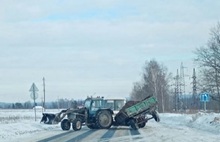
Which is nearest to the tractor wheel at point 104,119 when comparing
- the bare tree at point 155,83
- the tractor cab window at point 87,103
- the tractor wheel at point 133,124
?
the tractor cab window at point 87,103

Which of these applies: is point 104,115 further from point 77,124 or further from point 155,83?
point 155,83

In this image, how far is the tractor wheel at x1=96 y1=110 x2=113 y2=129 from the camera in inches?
1587

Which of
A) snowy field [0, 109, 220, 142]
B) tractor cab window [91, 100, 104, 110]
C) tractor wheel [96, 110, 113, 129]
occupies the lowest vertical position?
snowy field [0, 109, 220, 142]

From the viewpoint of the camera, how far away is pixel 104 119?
4062 centimetres

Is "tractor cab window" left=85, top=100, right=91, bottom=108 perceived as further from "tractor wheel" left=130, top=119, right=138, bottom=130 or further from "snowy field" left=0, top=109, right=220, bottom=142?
"tractor wheel" left=130, top=119, right=138, bottom=130

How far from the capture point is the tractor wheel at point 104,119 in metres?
40.3

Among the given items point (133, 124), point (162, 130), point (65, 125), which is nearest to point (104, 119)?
point (133, 124)

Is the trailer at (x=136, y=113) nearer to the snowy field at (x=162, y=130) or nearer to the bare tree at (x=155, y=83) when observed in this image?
the snowy field at (x=162, y=130)

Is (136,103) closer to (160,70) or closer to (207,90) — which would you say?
(207,90)

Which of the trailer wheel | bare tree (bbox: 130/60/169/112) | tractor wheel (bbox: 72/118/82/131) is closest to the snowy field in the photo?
the trailer wheel

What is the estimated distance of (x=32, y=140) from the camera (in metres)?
27.3

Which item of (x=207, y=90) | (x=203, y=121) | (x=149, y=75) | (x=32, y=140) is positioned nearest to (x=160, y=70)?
(x=149, y=75)

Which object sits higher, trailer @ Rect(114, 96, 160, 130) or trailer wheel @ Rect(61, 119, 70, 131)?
trailer @ Rect(114, 96, 160, 130)

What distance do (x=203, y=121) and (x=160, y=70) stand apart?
76.7m
